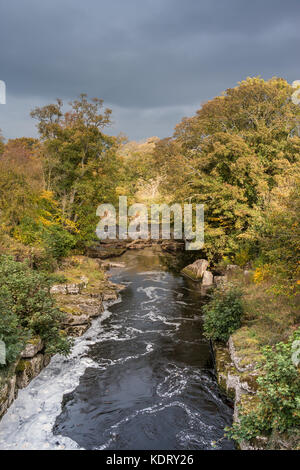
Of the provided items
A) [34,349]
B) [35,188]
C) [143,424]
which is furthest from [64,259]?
[143,424]

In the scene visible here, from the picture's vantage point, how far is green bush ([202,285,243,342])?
453 inches

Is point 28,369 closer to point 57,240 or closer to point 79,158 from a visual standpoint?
point 57,240

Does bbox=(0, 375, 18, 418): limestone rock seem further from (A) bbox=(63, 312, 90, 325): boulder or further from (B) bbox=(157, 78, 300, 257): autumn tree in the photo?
(B) bbox=(157, 78, 300, 257): autumn tree


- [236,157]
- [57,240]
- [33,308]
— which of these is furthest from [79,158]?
[33,308]

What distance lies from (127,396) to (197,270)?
14.8 m

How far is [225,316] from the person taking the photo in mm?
11609

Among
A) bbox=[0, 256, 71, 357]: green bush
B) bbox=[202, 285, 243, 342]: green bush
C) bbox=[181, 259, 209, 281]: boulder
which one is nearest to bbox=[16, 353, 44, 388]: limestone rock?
bbox=[0, 256, 71, 357]: green bush

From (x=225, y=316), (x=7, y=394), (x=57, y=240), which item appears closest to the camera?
(x=7, y=394)

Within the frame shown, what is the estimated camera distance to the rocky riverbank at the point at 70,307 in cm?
852

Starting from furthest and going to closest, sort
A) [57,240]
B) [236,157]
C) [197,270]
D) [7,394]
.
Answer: [197,270] → [57,240] → [236,157] → [7,394]

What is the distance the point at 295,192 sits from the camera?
1016 cm

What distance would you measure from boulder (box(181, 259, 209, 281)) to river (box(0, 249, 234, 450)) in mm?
7826

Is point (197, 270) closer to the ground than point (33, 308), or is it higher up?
closer to the ground
